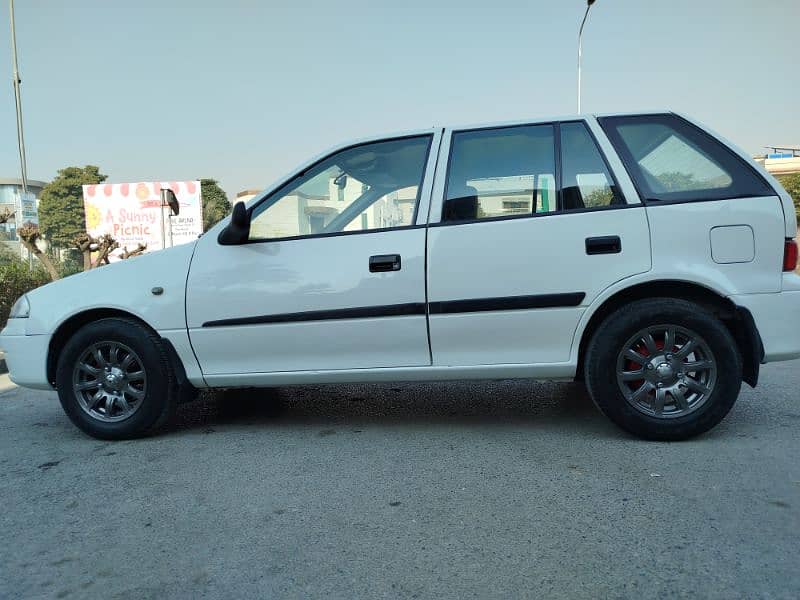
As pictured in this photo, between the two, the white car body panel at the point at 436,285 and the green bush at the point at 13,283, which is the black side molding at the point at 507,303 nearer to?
the white car body panel at the point at 436,285

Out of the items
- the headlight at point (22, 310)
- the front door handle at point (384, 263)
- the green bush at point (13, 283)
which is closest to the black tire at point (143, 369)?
the headlight at point (22, 310)

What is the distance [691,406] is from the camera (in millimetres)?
3633

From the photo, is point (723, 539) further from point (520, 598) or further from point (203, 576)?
point (203, 576)

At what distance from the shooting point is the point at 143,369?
4.02 meters

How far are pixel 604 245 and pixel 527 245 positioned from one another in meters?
0.42

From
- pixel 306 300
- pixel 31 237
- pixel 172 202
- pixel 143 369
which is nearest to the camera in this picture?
pixel 306 300

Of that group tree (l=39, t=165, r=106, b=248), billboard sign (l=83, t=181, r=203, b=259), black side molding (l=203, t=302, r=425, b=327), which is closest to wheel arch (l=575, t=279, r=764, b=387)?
black side molding (l=203, t=302, r=425, b=327)

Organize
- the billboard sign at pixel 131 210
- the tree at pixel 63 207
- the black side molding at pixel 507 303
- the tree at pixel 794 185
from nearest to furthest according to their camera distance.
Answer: the black side molding at pixel 507 303, the tree at pixel 794 185, the billboard sign at pixel 131 210, the tree at pixel 63 207

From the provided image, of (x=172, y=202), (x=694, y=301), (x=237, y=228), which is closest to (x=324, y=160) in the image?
(x=237, y=228)

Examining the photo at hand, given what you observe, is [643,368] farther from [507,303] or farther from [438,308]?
[438,308]

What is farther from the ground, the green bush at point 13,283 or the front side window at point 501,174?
the front side window at point 501,174

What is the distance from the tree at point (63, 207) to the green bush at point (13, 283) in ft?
204

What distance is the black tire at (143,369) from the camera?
400 cm

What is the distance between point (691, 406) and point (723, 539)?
1281 mm
